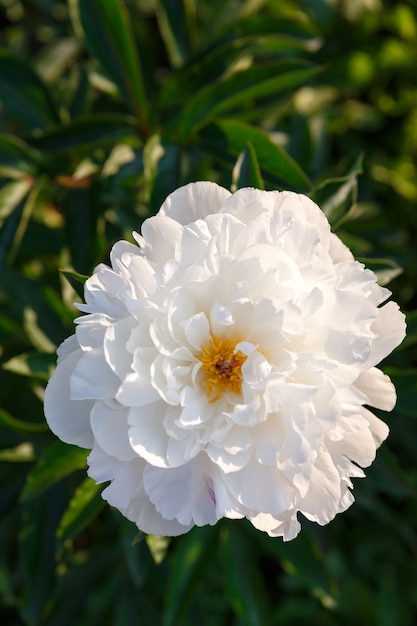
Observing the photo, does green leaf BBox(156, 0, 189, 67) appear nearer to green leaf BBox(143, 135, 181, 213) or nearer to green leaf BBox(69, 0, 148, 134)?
green leaf BBox(69, 0, 148, 134)

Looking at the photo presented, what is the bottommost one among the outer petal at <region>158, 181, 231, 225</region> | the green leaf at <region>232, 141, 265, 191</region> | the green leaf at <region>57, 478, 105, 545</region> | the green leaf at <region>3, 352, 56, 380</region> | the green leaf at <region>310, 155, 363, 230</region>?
the green leaf at <region>57, 478, 105, 545</region>

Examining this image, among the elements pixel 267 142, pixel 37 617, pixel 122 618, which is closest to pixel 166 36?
pixel 267 142

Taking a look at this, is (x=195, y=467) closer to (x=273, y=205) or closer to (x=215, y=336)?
(x=215, y=336)

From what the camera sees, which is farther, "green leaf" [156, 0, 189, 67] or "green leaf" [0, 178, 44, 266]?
"green leaf" [156, 0, 189, 67]

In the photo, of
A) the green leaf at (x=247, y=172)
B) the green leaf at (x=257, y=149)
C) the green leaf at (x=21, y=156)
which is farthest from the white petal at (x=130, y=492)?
the green leaf at (x=21, y=156)

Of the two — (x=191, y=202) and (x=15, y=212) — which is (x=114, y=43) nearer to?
(x=15, y=212)

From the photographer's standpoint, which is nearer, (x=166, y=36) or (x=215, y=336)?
(x=215, y=336)

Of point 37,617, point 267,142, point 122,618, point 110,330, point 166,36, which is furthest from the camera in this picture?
point 122,618

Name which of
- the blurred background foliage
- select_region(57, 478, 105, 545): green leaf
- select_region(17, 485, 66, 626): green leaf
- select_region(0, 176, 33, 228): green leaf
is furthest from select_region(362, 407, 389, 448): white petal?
select_region(0, 176, 33, 228): green leaf
